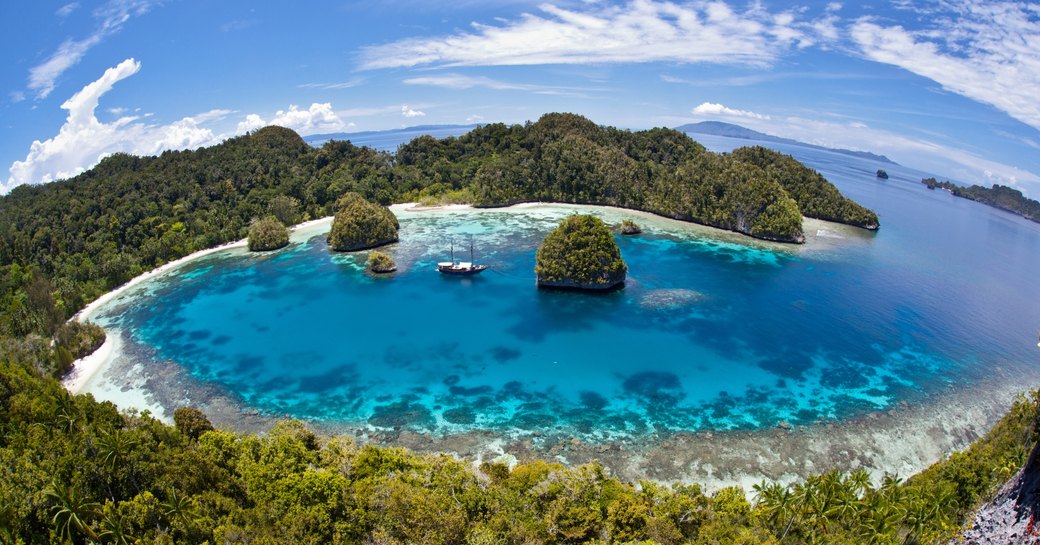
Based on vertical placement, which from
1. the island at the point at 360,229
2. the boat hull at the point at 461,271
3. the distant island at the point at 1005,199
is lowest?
the boat hull at the point at 461,271

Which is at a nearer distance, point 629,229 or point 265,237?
point 265,237

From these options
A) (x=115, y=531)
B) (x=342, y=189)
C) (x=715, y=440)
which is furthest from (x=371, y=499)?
(x=342, y=189)

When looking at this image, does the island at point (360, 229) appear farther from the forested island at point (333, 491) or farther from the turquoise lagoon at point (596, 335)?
the forested island at point (333, 491)

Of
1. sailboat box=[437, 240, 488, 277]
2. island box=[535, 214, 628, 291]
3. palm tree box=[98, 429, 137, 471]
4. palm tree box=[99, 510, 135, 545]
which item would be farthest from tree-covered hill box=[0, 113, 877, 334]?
sailboat box=[437, 240, 488, 277]

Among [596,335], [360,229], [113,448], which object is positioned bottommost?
[113,448]

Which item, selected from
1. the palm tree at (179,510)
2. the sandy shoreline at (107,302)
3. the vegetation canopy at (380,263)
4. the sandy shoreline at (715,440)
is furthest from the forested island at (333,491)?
the vegetation canopy at (380,263)

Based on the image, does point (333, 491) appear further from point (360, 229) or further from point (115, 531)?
point (360, 229)
